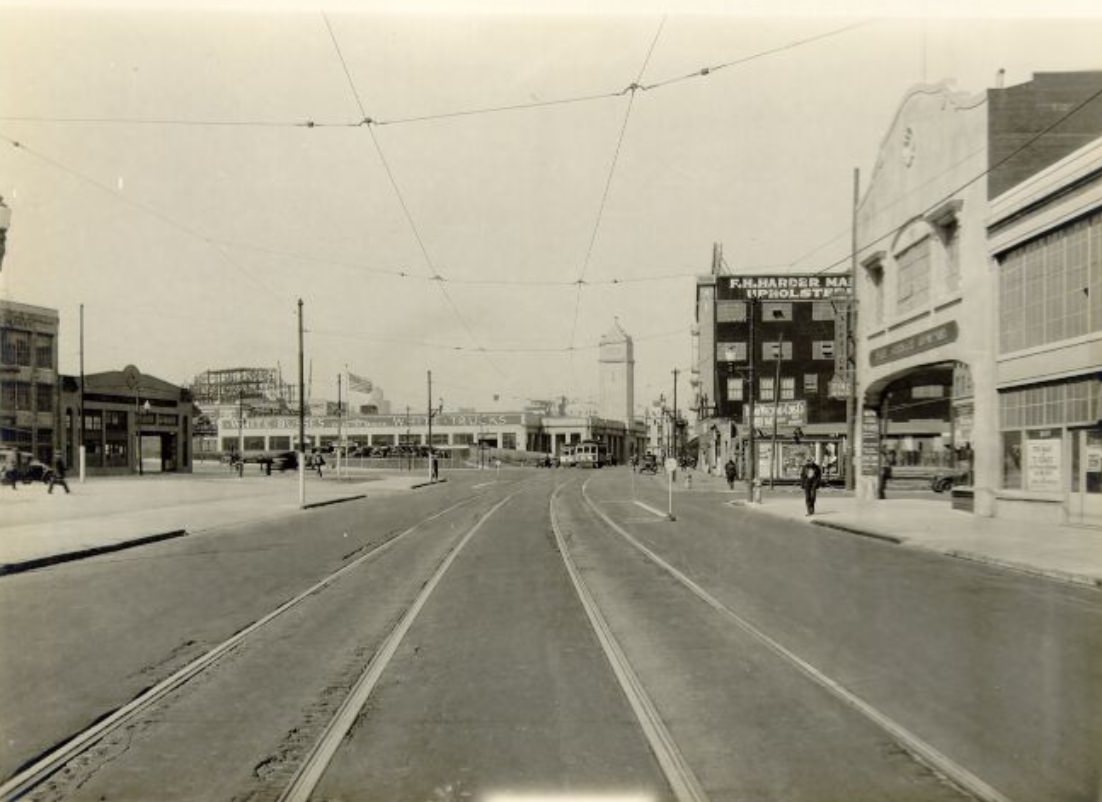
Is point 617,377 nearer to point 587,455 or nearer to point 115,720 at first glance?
point 587,455

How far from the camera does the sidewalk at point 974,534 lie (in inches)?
565

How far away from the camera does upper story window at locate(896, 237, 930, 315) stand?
28250 mm

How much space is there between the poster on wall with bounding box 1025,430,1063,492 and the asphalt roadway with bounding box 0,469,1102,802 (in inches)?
321

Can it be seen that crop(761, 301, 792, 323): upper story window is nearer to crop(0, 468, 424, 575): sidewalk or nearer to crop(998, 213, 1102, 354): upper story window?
crop(0, 468, 424, 575): sidewalk

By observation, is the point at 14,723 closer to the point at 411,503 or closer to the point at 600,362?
the point at 411,503

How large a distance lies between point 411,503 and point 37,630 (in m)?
25.5

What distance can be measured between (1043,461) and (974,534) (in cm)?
325

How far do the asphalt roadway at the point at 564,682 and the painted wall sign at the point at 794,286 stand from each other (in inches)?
2501

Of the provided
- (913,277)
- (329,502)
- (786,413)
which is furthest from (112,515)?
(786,413)

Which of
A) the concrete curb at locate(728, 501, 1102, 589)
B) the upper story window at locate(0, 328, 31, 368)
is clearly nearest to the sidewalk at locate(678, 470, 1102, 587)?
the concrete curb at locate(728, 501, 1102, 589)

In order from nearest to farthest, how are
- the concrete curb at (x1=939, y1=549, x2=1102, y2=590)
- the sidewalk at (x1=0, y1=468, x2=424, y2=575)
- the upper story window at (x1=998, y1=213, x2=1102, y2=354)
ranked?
the concrete curb at (x1=939, y1=549, x2=1102, y2=590) < the sidewalk at (x1=0, y1=468, x2=424, y2=575) < the upper story window at (x1=998, y1=213, x2=1102, y2=354)

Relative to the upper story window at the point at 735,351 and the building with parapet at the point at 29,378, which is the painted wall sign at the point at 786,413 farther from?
the building with parapet at the point at 29,378

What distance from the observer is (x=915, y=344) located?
93.5 ft

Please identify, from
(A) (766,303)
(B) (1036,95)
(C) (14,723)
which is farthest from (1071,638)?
(A) (766,303)
